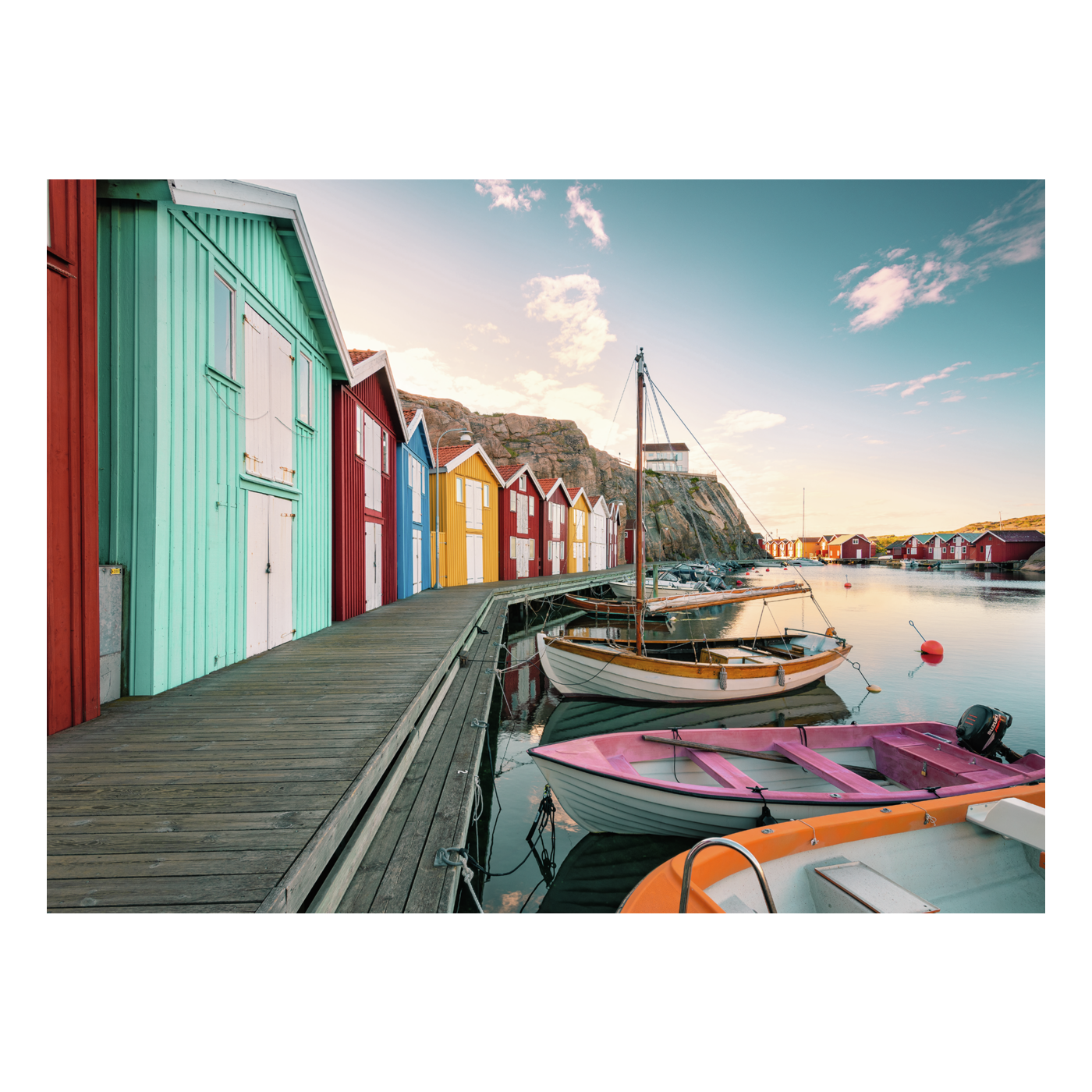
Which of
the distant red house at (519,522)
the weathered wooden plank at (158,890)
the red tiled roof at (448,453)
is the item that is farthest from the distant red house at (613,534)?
the weathered wooden plank at (158,890)

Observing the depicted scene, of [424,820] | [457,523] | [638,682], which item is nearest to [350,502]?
[638,682]

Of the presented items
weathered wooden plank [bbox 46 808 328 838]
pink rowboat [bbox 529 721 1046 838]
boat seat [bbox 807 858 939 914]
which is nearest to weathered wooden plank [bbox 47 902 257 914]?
weathered wooden plank [bbox 46 808 328 838]

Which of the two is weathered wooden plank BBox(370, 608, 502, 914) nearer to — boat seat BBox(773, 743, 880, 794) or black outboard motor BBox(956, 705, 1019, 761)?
boat seat BBox(773, 743, 880, 794)

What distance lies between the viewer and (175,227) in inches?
205

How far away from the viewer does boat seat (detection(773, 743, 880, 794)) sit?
598 centimetres

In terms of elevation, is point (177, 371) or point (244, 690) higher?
point (177, 371)

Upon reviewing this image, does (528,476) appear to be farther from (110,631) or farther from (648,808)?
(110,631)

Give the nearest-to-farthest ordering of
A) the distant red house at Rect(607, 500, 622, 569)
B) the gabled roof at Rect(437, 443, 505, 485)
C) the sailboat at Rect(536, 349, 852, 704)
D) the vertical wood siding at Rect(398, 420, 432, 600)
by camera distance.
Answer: the sailboat at Rect(536, 349, 852, 704)
the vertical wood siding at Rect(398, 420, 432, 600)
the gabled roof at Rect(437, 443, 505, 485)
the distant red house at Rect(607, 500, 622, 569)

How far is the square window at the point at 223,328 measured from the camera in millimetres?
5902

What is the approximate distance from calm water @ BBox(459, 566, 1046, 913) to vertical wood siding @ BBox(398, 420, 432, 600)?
431cm
